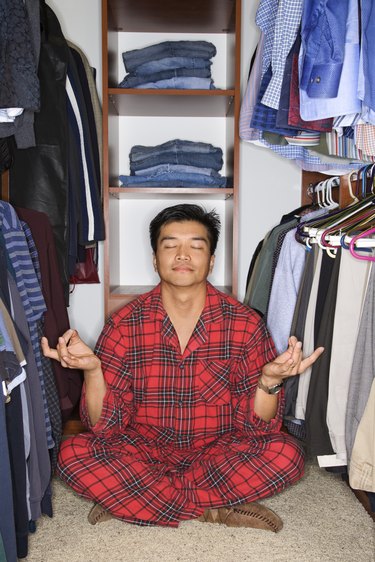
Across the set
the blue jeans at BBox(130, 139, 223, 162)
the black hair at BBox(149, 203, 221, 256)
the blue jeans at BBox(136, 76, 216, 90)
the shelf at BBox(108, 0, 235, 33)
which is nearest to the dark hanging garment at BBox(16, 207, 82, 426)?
the black hair at BBox(149, 203, 221, 256)

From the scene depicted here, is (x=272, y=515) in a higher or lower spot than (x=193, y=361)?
lower

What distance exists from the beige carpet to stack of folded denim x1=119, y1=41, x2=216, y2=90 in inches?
69.2

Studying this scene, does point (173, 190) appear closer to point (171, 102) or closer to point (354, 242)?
point (171, 102)

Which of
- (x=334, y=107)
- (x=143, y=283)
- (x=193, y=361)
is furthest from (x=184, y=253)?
(x=143, y=283)

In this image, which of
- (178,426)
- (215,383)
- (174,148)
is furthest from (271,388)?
(174,148)

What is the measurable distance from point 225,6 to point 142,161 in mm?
766

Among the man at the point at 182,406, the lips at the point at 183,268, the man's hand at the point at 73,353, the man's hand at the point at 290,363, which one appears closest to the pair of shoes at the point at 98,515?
the man at the point at 182,406

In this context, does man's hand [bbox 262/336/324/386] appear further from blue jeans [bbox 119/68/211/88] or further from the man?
blue jeans [bbox 119/68/211/88]

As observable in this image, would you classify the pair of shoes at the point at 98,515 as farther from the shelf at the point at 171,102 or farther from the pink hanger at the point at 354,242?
the shelf at the point at 171,102

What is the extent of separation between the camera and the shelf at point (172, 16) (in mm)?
2807

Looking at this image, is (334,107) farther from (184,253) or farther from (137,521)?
(137,521)

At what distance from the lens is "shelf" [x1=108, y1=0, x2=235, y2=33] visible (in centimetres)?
281

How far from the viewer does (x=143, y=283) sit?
10.7ft

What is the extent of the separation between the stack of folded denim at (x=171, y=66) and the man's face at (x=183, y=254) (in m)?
0.90
